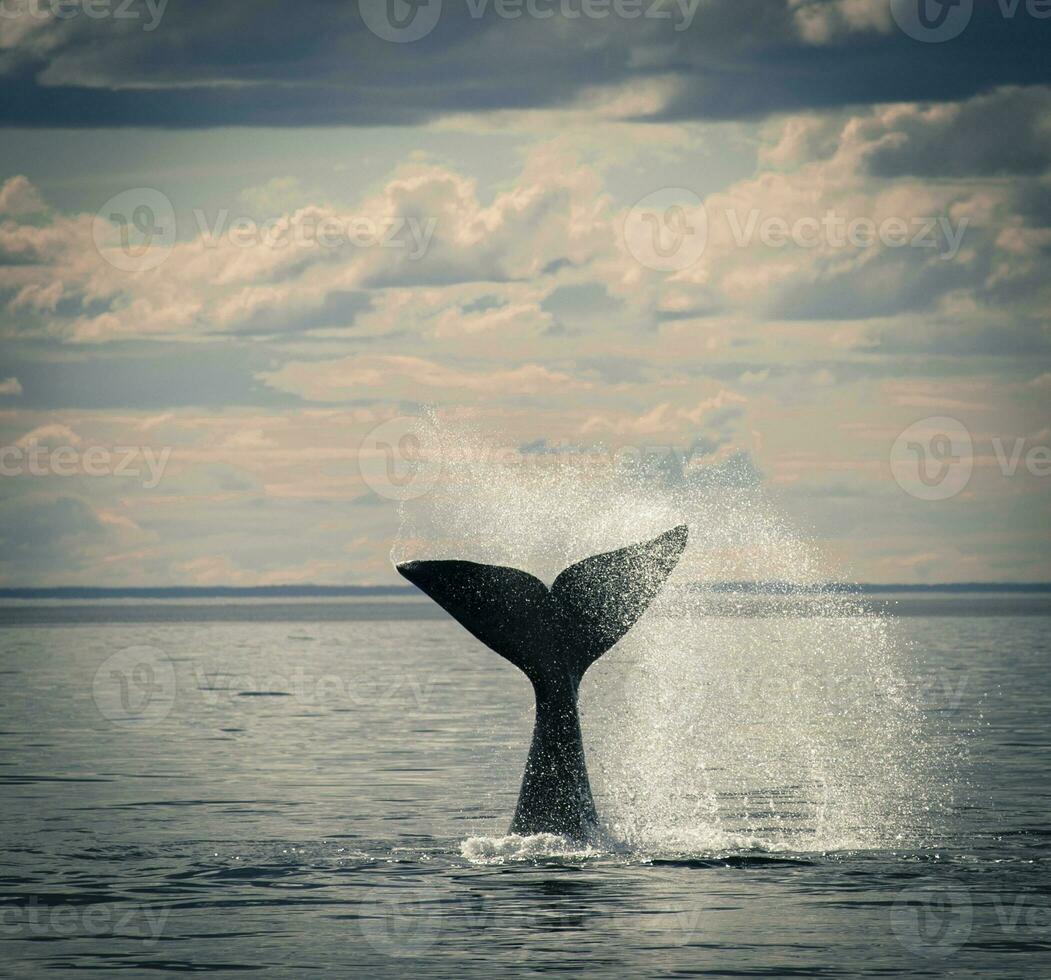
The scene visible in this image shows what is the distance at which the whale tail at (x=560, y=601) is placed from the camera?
1507cm

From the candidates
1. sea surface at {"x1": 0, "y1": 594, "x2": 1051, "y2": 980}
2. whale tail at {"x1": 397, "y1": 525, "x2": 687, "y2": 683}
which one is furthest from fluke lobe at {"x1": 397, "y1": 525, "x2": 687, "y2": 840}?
sea surface at {"x1": 0, "y1": 594, "x2": 1051, "y2": 980}

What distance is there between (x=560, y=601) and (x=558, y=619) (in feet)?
0.55

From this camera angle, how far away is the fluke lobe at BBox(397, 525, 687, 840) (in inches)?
597

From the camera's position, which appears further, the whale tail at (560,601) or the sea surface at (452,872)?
the whale tail at (560,601)

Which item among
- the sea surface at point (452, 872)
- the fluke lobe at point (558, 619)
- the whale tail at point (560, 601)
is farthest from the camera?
the fluke lobe at point (558, 619)

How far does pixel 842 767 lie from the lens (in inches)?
1079

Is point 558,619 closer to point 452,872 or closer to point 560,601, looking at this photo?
point 560,601

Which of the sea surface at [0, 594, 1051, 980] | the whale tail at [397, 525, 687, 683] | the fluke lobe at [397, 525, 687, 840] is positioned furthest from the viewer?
the fluke lobe at [397, 525, 687, 840]

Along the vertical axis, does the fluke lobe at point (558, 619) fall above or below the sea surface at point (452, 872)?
above

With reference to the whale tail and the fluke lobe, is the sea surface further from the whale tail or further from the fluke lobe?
the whale tail

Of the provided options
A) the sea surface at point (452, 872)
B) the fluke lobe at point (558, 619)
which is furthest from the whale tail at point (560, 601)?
the sea surface at point (452, 872)

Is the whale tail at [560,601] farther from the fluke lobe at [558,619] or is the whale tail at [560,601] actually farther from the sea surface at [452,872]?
the sea surface at [452,872]

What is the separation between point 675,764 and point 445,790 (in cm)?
580

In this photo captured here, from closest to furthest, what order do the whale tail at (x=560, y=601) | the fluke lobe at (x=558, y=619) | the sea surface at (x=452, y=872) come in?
the sea surface at (x=452, y=872), the whale tail at (x=560, y=601), the fluke lobe at (x=558, y=619)
